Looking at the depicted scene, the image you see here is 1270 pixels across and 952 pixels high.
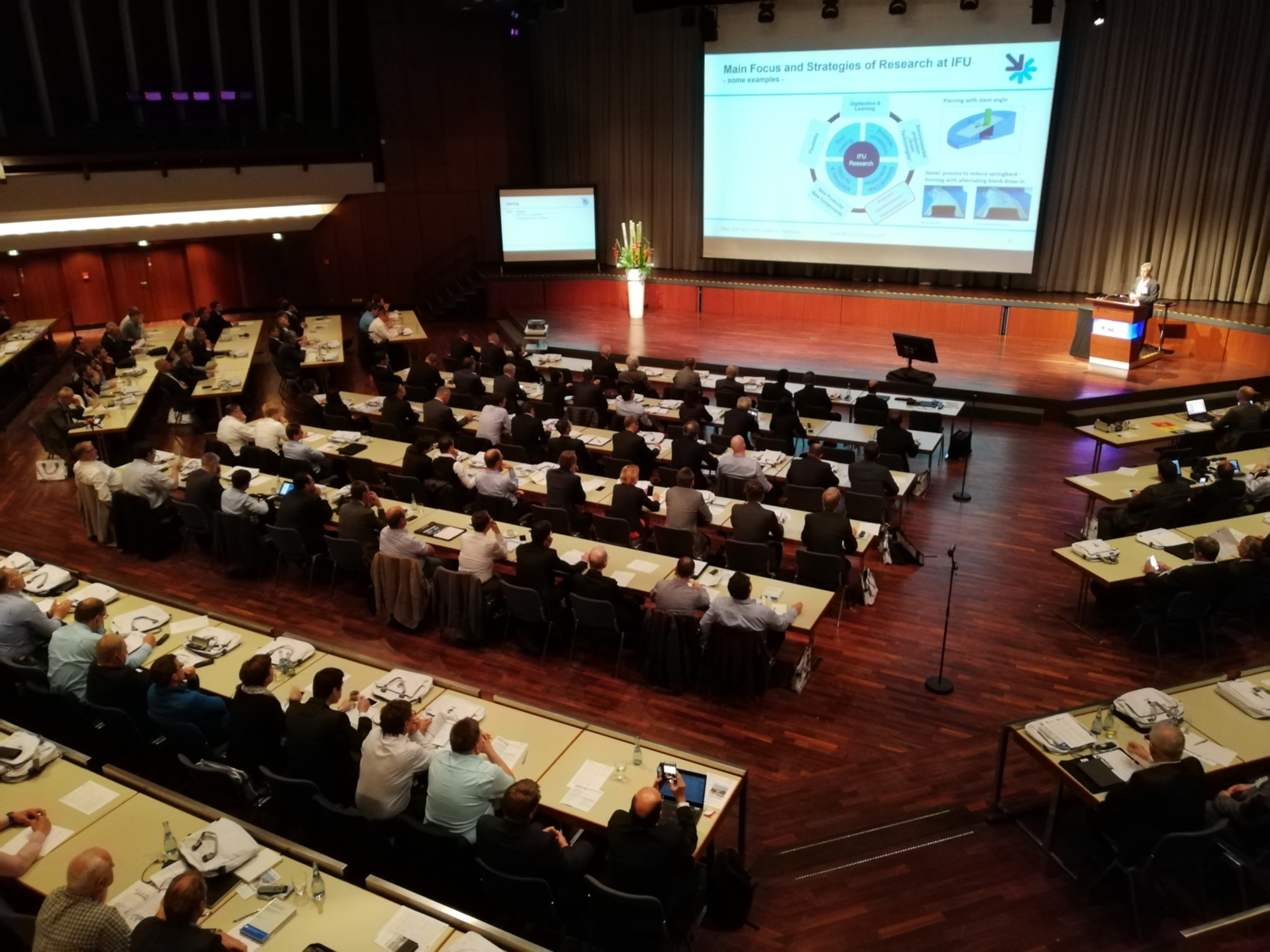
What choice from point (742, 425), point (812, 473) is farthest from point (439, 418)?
point (812, 473)

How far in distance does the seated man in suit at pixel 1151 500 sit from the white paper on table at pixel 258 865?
24.5ft

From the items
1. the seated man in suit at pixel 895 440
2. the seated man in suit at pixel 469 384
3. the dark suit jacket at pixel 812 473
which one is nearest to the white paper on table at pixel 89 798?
the dark suit jacket at pixel 812 473

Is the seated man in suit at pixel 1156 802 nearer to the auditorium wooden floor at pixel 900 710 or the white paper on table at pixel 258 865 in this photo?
the auditorium wooden floor at pixel 900 710

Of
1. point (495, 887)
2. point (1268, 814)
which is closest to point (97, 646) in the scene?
point (495, 887)

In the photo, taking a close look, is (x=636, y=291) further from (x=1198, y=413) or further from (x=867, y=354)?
(x=1198, y=413)

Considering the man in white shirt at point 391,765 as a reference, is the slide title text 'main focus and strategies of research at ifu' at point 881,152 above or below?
above

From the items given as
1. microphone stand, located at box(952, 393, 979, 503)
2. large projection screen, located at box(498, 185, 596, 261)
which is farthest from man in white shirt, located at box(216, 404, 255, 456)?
large projection screen, located at box(498, 185, 596, 261)

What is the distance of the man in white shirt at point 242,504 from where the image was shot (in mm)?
8680

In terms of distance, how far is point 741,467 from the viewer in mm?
9102

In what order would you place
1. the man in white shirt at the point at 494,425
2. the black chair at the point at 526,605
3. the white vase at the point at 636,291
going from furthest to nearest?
1. the white vase at the point at 636,291
2. the man in white shirt at the point at 494,425
3. the black chair at the point at 526,605

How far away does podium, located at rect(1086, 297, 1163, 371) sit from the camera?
13.5 m

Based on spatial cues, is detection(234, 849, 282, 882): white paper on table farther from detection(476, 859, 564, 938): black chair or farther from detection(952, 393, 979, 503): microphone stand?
detection(952, 393, 979, 503): microphone stand

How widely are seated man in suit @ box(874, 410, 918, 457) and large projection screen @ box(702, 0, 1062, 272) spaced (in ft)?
26.8

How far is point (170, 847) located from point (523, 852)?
1.69 metres
